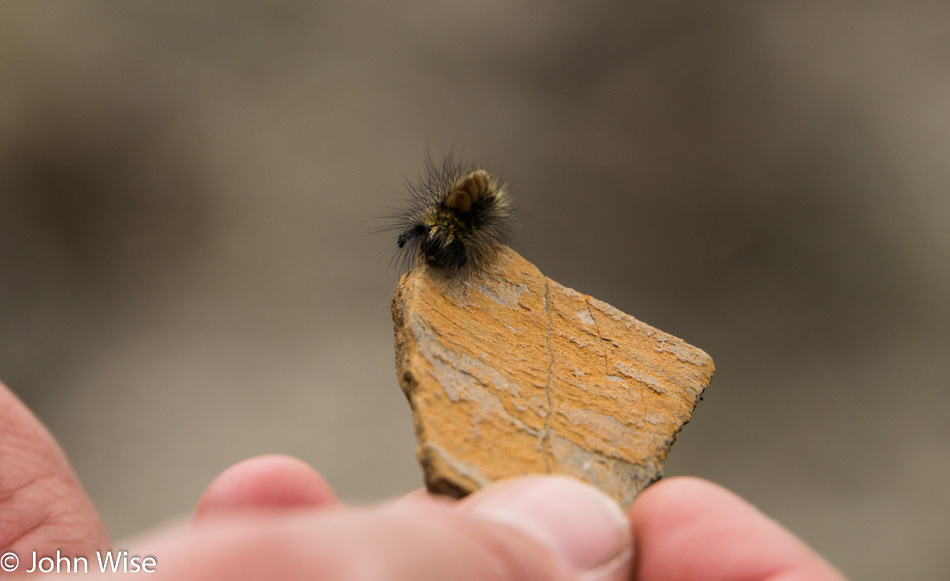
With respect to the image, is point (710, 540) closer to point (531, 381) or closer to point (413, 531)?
point (531, 381)

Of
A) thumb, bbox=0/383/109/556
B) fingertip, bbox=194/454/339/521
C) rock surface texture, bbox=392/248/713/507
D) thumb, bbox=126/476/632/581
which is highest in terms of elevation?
rock surface texture, bbox=392/248/713/507

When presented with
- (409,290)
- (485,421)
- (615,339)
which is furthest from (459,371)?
(615,339)

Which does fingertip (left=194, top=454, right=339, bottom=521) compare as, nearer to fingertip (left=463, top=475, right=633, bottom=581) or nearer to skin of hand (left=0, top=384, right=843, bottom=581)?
skin of hand (left=0, top=384, right=843, bottom=581)

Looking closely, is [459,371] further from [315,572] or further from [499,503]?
[315,572]

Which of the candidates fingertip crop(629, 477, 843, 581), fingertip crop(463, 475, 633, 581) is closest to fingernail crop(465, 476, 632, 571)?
fingertip crop(463, 475, 633, 581)

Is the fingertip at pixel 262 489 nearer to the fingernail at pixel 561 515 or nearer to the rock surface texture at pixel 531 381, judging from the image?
the rock surface texture at pixel 531 381

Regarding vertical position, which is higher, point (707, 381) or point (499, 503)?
point (707, 381)

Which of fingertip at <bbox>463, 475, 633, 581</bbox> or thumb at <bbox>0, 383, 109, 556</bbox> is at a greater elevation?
fingertip at <bbox>463, 475, 633, 581</bbox>
